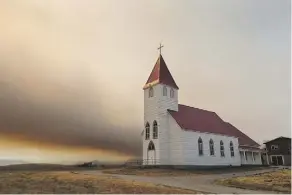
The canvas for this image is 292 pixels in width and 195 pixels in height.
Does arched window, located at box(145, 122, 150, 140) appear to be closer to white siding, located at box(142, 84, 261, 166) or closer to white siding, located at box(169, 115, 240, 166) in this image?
white siding, located at box(142, 84, 261, 166)

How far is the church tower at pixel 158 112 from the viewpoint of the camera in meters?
30.2

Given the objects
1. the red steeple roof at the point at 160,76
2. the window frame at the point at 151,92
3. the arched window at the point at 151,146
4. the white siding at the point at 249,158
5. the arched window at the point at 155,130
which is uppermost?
the red steeple roof at the point at 160,76

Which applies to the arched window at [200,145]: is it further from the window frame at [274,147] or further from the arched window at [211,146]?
the window frame at [274,147]

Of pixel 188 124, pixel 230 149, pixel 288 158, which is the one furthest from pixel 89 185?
pixel 288 158

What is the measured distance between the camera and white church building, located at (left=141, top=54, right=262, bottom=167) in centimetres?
2961

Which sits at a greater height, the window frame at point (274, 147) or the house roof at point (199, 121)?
the house roof at point (199, 121)

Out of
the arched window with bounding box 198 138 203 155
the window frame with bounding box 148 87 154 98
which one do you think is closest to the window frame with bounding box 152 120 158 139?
the window frame with bounding box 148 87 154 98

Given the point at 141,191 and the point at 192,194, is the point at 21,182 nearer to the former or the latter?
the point at 141,191

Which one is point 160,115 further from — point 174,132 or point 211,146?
point 211,146

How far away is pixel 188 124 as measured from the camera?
3080cm

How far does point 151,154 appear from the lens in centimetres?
3070

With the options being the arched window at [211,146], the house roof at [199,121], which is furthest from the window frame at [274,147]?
the arched window at [211,146]

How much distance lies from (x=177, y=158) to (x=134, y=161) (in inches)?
218

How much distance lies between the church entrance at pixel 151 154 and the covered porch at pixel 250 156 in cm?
1387
